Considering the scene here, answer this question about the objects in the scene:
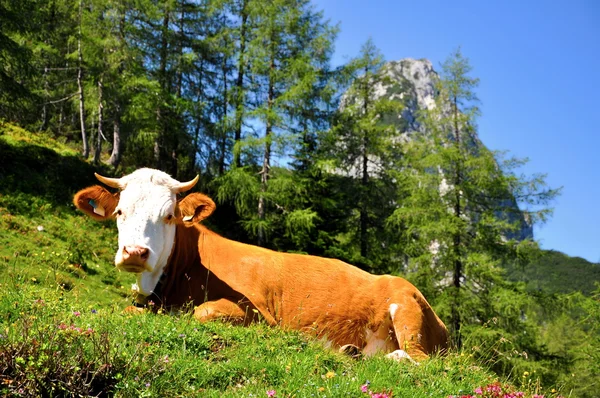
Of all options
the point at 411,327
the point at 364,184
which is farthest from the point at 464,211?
the point at 411,327

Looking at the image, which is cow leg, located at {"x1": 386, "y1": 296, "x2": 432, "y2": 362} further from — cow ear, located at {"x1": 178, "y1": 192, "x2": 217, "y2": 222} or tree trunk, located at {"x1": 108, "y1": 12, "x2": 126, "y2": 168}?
tree trunk, located at {"x1": 108, "y1": 12, "x2": 126, "y2": 168}

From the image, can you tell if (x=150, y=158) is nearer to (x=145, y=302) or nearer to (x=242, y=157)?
(x=242, y=157)

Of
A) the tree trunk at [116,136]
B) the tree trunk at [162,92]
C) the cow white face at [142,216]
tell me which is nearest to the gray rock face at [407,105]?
the tree trunk at [162,92]

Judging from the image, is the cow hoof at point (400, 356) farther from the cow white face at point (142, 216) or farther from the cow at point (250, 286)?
the cow white face at point (142, 216)

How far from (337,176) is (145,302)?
18649mm

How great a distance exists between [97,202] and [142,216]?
3.20ft

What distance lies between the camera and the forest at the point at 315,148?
55.4 feet

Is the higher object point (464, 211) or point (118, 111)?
point (118, 111)

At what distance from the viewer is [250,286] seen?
5.56 metres

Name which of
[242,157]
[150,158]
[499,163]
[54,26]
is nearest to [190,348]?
[499,163]

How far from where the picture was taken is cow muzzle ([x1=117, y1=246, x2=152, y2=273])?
4.56m

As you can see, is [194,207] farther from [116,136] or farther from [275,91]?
[116,136]

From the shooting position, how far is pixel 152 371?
120 inches

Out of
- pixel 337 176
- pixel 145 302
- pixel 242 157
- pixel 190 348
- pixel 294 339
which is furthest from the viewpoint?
pixel 337 176
